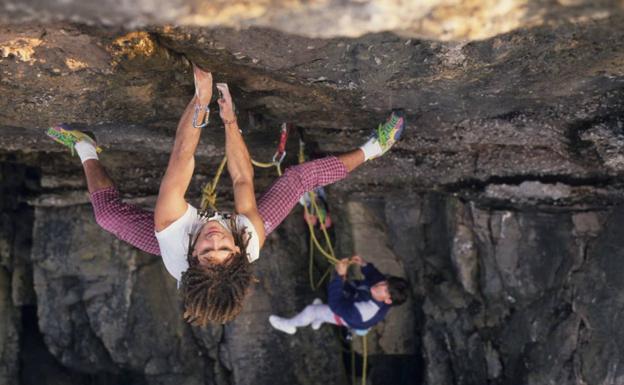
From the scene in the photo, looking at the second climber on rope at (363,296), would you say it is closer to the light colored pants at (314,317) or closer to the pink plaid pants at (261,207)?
the light colored pants at (314,317)

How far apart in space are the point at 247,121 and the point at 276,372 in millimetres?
2323

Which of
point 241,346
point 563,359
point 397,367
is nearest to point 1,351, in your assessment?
point 241,346

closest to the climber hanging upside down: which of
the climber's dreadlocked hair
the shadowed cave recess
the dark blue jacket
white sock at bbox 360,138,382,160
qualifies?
the climber's dreadlocked hair

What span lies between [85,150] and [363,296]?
7.27ft

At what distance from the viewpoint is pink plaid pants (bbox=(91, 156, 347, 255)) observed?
3.64 meters

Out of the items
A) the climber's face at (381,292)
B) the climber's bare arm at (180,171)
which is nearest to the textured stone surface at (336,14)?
the climber's bare arm at (180,171)

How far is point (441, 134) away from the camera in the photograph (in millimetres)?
4215

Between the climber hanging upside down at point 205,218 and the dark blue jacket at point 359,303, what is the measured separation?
50.4 inches

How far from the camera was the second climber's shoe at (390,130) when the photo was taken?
12.7ft

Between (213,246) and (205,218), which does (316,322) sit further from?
(213,246)

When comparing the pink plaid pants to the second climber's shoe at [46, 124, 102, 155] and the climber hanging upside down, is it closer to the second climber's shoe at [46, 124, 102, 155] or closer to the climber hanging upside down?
the climber hanging upside down

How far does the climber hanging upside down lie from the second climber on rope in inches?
46.9

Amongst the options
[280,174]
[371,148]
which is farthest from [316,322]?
[371,148]

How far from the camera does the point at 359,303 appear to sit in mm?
4832
